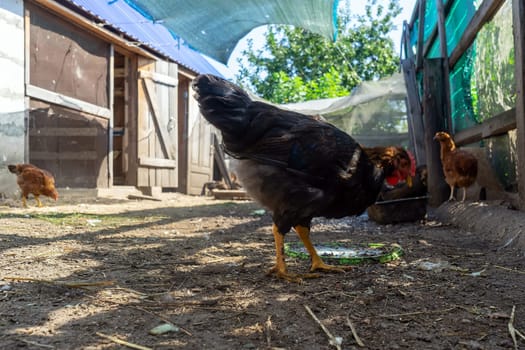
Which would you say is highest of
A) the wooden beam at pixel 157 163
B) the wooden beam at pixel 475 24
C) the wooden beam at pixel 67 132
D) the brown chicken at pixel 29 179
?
the wooden beam at pixel 475 24

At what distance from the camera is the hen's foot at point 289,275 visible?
262 centimetres

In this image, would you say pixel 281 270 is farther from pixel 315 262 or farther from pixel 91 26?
pixel 91 26

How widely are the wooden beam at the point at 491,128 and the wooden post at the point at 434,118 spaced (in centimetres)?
39

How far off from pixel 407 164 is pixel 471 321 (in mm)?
1827

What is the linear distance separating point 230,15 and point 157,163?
485cm

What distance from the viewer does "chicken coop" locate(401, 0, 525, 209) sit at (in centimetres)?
388

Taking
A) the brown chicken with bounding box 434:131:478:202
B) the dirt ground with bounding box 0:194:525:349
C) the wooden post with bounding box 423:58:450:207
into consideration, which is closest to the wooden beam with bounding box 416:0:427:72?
the wooden post with bounding box 423:58:450:207

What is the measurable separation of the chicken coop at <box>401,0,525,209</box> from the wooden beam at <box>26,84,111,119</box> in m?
6.11

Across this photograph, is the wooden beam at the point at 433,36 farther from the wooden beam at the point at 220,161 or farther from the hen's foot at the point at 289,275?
the wooden beam at the point at 220,161

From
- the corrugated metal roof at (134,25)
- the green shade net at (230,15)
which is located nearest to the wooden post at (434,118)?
the green shade net at (230,15)

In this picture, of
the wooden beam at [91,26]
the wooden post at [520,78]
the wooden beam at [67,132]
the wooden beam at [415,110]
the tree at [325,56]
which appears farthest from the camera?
the tree at [325,56]

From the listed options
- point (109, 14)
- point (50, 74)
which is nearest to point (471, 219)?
point (50, 74)

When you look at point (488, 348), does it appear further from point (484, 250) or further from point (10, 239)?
point (10, 239)

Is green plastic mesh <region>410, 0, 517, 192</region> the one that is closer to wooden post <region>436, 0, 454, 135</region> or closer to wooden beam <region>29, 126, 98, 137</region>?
wooden post <region>436, 0, 454, 135</region>
